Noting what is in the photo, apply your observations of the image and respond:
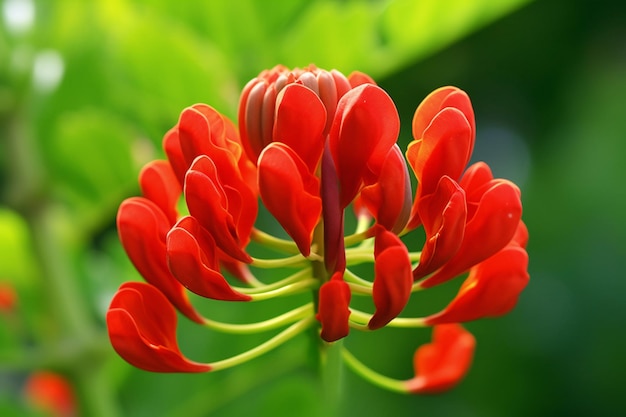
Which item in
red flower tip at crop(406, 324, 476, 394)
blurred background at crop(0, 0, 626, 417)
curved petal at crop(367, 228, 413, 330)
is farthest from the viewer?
blurred background at crop(0, 0, 626, 417)

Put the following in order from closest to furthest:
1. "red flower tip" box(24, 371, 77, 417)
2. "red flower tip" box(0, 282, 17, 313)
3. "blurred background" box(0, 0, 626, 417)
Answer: "blurred background" box(0, 0, 626, 417), "red flower tip" box(0, 282, 17, 313), "red flower tip" box(24, 371, 77, 417)

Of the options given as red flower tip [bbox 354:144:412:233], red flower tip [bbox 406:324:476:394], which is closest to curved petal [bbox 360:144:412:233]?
red flower tip [bbox 354:144:412:233]

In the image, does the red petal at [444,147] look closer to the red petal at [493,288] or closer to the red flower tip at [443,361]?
the red petal at [493,288]

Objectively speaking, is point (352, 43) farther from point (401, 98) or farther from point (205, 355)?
point (401, 98)

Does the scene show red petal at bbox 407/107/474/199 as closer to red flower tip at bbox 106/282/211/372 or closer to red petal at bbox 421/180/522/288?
red petal at bbox 421/180/522/288

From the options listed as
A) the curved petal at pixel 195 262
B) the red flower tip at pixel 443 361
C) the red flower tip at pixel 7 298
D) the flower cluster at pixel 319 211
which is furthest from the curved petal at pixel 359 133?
the red flower tip at pixel 7 298

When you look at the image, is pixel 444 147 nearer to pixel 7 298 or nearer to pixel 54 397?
pixel 7 298
